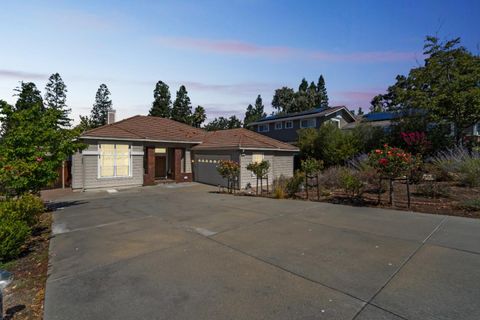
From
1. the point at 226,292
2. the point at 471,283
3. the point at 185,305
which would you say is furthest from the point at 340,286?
the point at 185,305

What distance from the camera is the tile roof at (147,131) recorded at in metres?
16.0

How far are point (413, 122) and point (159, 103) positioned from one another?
1662 inches

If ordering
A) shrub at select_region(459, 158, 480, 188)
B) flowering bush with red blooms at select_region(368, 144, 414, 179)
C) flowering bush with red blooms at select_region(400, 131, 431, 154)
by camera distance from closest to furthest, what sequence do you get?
flowering bush with red blooms at select_region(368, 144, 414, 179) < shrub at select_region(459, 158, 480, 188) < flowering bush with red blooms at select_region(400, 131, 431, 154)

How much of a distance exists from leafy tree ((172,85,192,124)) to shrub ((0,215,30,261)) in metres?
45.5

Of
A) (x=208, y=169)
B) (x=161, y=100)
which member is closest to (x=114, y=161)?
(x=208, y=169)

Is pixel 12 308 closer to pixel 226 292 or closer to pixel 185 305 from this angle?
pixel 185 305

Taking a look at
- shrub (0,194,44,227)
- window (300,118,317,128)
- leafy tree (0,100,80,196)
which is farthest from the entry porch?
window (300,118,317,128)

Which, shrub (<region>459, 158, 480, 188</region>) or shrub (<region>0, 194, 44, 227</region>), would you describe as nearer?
shrub (<region>0, 194, 44, 227</region>)

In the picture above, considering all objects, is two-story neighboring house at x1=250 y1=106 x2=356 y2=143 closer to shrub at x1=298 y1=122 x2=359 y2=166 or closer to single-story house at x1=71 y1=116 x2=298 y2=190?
shrub at x1=298 y1=122 x2=359 y2=166

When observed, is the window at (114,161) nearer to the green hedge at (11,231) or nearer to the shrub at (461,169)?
the green hedge at (11,231)

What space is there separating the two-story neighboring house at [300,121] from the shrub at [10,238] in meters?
24.9

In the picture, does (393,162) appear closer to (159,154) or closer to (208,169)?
(208,169)

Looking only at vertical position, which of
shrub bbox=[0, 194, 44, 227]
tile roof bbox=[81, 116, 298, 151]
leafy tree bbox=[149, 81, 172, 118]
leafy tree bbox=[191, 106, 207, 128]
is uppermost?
leafy tree bbox=[149, 81, 172, 118]

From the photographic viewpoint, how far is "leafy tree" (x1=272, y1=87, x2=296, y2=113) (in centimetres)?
5497
